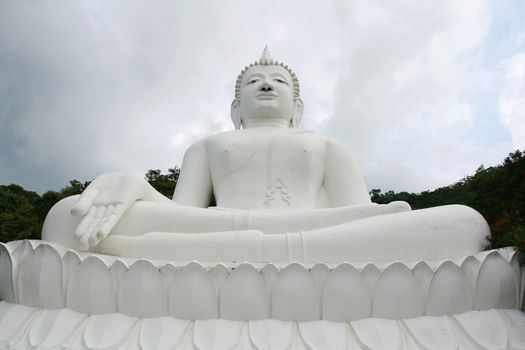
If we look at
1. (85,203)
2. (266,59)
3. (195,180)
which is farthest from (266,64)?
(85,203)

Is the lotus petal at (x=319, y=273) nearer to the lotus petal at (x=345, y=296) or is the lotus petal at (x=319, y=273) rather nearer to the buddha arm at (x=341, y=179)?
the lotus petal at (x=345, y=296)

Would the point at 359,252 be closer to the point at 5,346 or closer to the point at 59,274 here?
the point at 59,274

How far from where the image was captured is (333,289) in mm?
3471

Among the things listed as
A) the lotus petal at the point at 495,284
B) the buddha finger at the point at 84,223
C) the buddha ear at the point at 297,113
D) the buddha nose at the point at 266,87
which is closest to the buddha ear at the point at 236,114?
the buddha nose at the point at 266,87

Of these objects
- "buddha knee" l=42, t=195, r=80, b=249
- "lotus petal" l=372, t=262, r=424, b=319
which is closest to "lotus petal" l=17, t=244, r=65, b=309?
"buddha knee" l=42, t=195, r=80, b=249

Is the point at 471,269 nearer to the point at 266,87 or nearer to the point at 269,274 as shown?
the point at 269,274

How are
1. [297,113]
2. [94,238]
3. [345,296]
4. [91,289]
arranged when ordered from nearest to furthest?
[345,296]
[91,289]
[94,238]
[297,113]

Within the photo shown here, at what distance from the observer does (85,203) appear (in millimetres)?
4121

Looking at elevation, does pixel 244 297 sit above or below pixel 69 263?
below

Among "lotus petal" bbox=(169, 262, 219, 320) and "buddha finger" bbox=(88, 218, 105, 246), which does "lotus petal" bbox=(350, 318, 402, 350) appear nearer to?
"lotus petal" bbox=(169, 262, 219, 320)

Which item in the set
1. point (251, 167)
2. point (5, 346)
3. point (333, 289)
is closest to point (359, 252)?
point (333, 289)

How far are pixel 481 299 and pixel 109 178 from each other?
3.11 meters

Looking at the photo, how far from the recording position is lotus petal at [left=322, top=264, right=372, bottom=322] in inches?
136

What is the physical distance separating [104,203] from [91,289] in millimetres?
903
